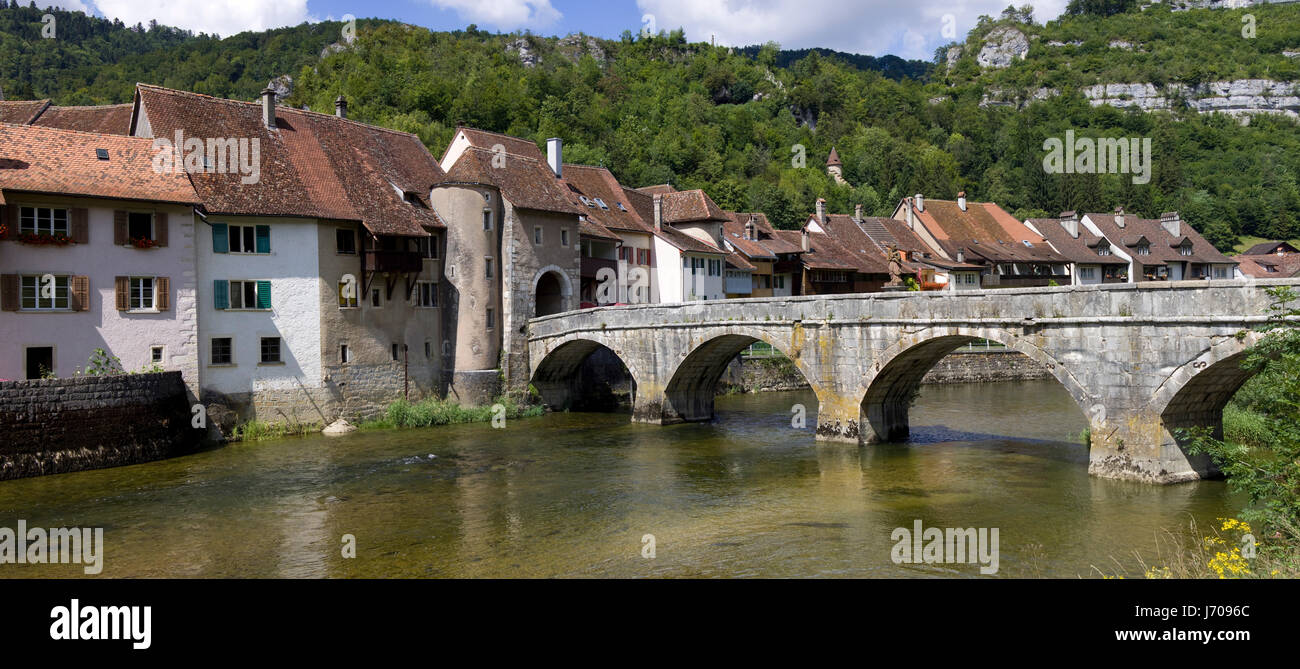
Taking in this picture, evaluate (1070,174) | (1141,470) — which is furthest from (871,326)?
(1070,174)

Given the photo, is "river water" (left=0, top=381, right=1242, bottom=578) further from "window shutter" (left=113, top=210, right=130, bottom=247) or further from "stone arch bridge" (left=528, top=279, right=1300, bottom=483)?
"window shutter" (left=113, top=210, right=130, bottom=247)

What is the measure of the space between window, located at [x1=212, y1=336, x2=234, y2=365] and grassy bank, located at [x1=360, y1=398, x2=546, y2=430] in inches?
212

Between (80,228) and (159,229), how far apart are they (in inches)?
92.3

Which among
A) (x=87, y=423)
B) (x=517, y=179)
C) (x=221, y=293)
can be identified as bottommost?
(x=87, y=423)

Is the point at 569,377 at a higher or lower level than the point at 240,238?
lower

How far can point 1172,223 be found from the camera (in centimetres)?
7575

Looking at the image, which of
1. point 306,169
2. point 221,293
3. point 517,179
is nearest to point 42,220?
point 221,293

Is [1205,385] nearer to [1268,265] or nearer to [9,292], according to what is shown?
[9,292]

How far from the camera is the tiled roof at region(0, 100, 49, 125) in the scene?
1384 inches

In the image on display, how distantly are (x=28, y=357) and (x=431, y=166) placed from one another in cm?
1862

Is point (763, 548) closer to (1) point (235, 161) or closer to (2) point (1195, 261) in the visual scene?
(1) point (235, 161)

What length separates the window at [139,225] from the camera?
30.0 m

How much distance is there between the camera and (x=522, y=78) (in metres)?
97.0
